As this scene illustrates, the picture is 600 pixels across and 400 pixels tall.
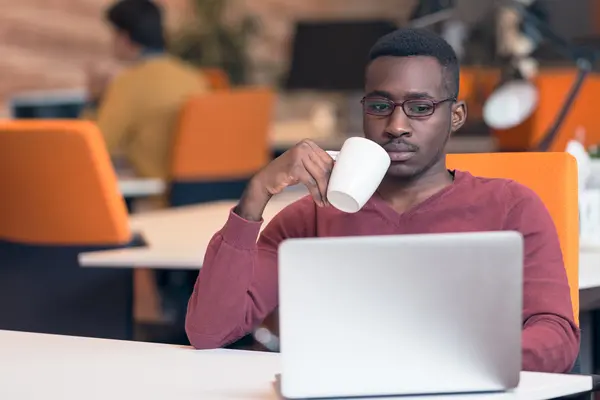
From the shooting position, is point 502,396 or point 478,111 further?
point 478,111

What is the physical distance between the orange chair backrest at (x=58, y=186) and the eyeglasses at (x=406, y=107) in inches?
68.9

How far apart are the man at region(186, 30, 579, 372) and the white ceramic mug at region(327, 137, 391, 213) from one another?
8 cm

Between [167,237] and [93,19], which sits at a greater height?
[93,19]

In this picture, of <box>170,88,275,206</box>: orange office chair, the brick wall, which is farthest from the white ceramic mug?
the brick wall

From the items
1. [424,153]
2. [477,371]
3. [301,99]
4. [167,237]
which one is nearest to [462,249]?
[477,371]

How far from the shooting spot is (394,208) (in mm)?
2078

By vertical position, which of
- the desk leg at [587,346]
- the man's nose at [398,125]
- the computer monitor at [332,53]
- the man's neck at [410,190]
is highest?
the computer monitor at [332,53]

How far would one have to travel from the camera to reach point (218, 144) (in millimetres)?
5422

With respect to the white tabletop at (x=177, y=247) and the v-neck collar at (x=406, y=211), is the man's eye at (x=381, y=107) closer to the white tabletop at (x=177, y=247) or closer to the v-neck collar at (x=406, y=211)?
the v-neck collar at (x=406, y=211)

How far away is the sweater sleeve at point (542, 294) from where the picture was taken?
1923mm

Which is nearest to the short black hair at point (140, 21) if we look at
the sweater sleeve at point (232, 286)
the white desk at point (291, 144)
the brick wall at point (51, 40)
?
the white desk at point (291, 144)

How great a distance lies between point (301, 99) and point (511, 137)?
503 cm

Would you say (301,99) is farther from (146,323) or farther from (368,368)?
(368,368)

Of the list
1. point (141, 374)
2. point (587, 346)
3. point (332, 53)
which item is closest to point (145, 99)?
point (332, 53)
